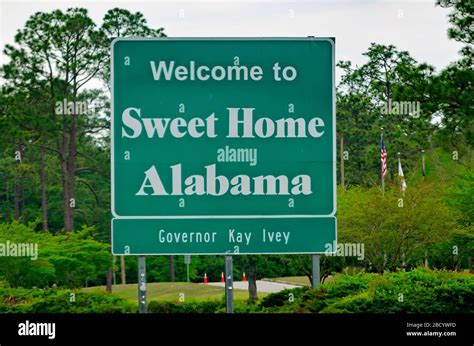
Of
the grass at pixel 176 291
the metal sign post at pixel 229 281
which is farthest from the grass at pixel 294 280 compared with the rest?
the metal sign post at pixel 229 281

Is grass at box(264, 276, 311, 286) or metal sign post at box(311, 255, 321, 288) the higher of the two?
metal sign post at box(311, 255, 321, 288)

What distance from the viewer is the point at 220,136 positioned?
15.4 m

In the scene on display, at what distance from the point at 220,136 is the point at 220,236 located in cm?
157

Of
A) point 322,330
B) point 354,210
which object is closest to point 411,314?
point 322,330

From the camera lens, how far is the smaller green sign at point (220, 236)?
15227 millimetres

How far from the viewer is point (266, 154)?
1538cm

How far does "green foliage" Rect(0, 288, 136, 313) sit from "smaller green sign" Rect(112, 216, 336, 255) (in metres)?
2.72

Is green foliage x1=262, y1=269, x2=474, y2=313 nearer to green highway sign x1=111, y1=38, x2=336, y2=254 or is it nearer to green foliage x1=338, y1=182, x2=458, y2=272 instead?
green highway sign x1=111, y1=38, x2=336, y2=254

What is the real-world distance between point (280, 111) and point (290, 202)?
1441 mm

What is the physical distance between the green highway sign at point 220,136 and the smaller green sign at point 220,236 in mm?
23

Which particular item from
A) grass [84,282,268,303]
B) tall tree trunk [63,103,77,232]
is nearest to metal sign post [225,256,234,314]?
grass [84,282,268,303]

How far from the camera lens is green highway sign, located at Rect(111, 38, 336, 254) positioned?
15.3m

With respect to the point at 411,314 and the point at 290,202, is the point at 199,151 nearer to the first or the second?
the point at 290,202

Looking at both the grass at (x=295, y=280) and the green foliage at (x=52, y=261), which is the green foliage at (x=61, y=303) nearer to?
the green foliage at (x=52, y=261)
